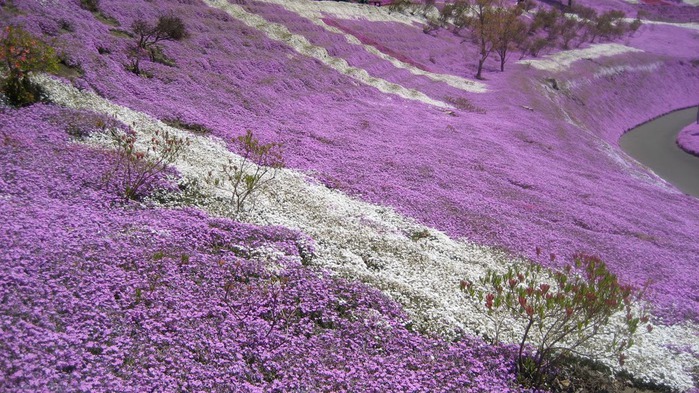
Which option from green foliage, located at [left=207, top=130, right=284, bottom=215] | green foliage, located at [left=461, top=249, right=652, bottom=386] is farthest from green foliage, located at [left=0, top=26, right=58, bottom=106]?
green foliage, located at [left=461, top=249, right=652, bottom=386]

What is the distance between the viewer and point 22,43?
1489 cm

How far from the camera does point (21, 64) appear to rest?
1488cm

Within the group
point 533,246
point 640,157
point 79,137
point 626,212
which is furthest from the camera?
point 640,157

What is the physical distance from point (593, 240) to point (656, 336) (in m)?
6.25

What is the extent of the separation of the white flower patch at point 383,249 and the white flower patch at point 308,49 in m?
21.1

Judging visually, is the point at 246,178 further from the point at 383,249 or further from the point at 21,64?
the point at 21,64

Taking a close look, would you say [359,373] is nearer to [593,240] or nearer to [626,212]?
[593,240]

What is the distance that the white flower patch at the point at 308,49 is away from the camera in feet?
123

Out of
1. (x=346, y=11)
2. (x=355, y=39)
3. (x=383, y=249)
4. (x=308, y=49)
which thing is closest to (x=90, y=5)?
(x=308, y=49)

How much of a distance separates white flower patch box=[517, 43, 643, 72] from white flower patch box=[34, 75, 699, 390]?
56.1 meters

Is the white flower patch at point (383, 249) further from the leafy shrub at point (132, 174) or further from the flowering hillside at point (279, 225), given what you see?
the leafy shrub at point (132, 174)

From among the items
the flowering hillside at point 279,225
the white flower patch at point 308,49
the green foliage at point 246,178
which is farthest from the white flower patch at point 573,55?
the green foliage at point 246,178

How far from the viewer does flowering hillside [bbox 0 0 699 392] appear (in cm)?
785

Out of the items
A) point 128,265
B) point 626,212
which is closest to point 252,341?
point 128,265
